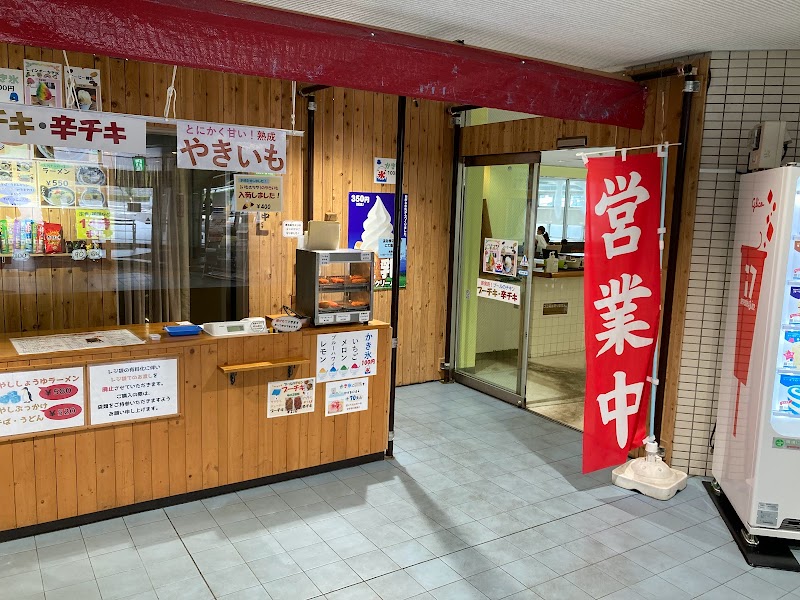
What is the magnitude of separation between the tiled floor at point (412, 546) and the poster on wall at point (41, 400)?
0.75 meters

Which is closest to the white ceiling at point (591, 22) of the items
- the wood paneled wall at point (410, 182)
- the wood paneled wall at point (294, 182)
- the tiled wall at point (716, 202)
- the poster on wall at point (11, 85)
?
the tiled wall at point (716, 202)

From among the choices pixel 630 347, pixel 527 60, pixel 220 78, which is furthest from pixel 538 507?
pixel 220 78

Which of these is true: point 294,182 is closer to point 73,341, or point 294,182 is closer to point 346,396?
point 346,396

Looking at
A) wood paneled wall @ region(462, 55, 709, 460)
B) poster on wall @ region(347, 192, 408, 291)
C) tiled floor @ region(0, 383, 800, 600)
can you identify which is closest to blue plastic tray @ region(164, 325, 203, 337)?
tiled floor @ region(0, 383, 800, 600)

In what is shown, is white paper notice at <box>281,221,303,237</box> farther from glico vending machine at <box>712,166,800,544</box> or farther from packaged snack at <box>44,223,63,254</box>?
glico vending machine at <box>712,166,800,544</box>

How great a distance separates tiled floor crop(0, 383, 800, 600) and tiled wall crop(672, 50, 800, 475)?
0.60 metres

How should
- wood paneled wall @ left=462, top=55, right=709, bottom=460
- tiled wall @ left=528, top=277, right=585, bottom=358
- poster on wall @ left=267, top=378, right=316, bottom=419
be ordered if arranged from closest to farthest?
poster on wall @ left=267, top=378, right=316, bottom=419, wood paneled wall @ left=462, top=55, right=709, bottom=460, tiled wall @ left=528, top=277, right=585, bottom=358

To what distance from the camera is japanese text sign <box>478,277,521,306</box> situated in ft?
23.4

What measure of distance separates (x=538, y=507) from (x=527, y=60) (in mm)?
3239

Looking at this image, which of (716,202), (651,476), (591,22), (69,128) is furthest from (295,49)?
(651,476)

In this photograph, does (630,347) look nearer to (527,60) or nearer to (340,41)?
(527,60)

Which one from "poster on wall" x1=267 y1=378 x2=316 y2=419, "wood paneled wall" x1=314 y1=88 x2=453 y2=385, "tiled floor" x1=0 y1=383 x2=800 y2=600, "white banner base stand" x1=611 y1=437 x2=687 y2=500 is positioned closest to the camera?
"tiled floor" x1=0 y1=383 x2=800 y2=600

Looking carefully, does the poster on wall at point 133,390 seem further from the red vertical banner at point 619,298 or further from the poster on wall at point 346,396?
the red vertical banner at point 619,298

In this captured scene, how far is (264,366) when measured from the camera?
4.74 metres
